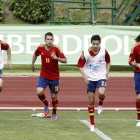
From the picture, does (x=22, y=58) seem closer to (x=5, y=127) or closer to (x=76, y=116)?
(x=76, y=116)

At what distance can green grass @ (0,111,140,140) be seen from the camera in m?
8.39

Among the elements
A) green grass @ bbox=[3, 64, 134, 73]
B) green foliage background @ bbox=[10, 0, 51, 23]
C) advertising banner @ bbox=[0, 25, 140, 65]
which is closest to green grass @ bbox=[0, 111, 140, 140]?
advertising banner @ bbox=[0, 25, 140, 65]

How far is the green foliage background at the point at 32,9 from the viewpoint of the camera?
3609cm

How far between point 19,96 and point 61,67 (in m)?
9.26

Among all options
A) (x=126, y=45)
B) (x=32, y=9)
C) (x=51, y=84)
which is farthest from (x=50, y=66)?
(x=32, y=9)

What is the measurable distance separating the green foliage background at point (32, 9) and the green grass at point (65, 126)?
972 inches

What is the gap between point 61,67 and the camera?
962 inches

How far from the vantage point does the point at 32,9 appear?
119 ft

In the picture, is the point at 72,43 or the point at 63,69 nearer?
the point at 72,43

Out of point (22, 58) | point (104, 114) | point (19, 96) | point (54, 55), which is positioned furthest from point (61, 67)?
point (54, 55)

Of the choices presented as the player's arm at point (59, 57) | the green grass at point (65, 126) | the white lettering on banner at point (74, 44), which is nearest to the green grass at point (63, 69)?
the white lettering on banner at point (74, 44)

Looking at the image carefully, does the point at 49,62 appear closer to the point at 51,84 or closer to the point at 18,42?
the point at 51,84

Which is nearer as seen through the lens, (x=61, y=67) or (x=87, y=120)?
(x=87, y=120)

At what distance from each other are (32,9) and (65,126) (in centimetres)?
2717
